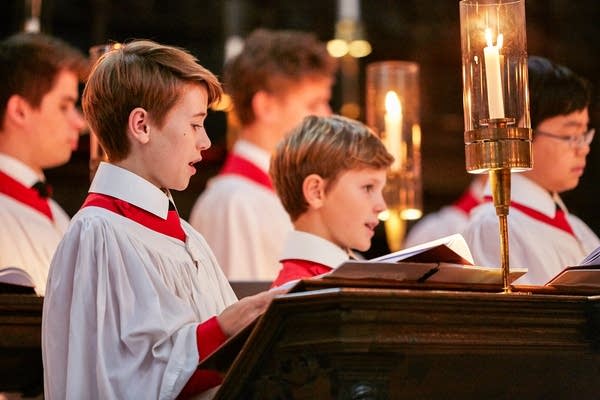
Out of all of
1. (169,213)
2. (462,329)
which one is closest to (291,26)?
(169,213)

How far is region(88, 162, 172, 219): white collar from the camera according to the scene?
312cm

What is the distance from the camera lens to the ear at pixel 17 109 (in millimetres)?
4754

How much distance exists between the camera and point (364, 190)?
398cm

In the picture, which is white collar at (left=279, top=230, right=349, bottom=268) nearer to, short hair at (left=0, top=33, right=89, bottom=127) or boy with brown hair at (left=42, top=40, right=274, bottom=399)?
boy with brown hair at (left=42, top=40, right=274, bottom=399)

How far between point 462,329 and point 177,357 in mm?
618

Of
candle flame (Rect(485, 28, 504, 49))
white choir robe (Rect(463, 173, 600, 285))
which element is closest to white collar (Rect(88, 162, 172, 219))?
candle flame (Rect(485, 28, 504, 49))

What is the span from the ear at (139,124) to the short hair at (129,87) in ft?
0.04

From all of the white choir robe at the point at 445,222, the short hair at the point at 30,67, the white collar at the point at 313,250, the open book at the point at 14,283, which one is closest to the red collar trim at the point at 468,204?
the white choir robe at the point at 445,222

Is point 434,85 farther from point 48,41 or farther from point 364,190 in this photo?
point 364,190

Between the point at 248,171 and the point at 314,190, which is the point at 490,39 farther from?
the point at 248,171

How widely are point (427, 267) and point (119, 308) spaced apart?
0.70m

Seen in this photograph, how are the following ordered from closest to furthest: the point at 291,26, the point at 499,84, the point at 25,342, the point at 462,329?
the point at 462,329
the point at 499,84
the point at 25,342
the point at 291,26

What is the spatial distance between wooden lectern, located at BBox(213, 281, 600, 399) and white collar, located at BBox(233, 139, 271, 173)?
325 centimetres

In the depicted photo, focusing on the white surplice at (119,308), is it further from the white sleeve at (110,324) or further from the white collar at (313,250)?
the white collar at (313,250)
